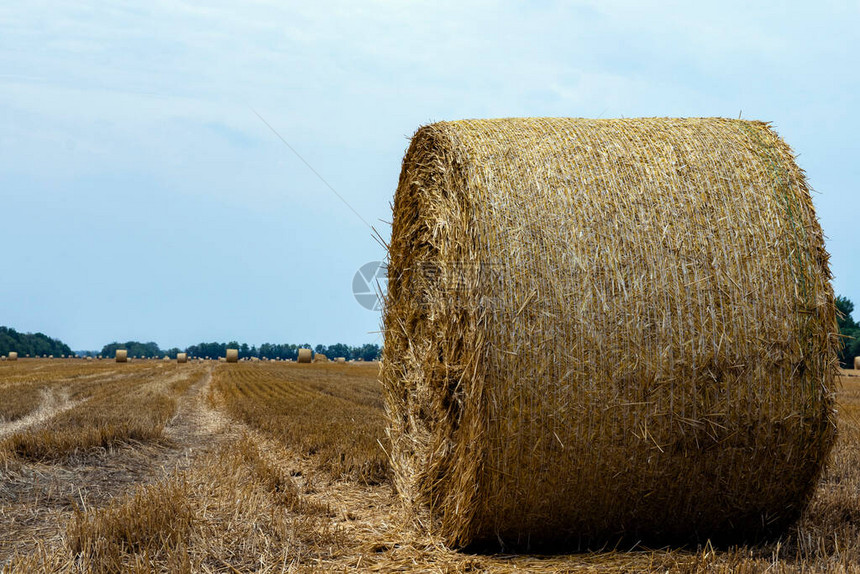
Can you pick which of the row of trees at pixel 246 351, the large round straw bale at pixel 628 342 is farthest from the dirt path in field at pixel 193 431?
the row of trees at pixel 246 351

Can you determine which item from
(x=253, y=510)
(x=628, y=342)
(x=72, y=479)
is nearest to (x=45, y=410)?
(x=72, y=479)

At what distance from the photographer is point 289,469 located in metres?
7.16

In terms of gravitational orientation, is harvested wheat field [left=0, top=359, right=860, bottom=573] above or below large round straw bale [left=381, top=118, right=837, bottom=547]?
below

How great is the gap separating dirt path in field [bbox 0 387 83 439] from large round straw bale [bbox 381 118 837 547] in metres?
7.56

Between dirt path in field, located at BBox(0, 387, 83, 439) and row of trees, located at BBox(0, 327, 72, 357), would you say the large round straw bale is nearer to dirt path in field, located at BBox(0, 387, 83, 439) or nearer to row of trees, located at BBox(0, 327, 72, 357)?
dirt path in field, located at BBox(0, 387, 83, 439)

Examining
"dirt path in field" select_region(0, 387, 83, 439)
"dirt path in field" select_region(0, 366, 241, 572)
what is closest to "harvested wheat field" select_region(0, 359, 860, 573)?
"dirt path in field" select_region(0, 366, 241, 572)

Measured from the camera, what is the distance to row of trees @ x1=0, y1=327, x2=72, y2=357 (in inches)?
3413

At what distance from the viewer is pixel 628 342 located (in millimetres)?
4289

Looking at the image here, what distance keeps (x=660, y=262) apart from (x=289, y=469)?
4.52m

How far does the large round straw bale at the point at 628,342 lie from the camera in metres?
4.27

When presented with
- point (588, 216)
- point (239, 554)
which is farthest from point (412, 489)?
point (588, 216)

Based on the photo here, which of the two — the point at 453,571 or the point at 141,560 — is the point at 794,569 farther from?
the point at 141,560

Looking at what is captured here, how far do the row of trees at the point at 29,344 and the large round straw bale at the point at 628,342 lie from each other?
9057 centimetres

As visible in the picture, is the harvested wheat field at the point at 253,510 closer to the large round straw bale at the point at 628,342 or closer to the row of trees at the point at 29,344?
the large round straw bale at the point at 628,342
